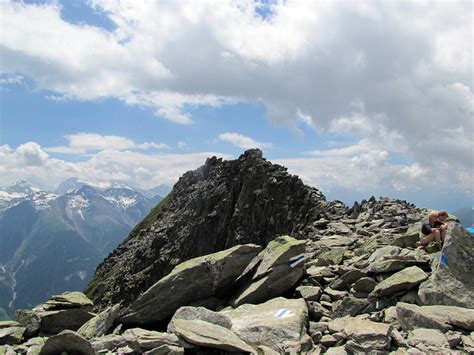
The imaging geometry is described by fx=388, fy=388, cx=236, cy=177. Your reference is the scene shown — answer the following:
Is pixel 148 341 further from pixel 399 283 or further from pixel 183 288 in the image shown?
pixel 399 283

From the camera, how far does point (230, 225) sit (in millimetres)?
121938

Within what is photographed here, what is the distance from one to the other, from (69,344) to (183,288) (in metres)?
7.27

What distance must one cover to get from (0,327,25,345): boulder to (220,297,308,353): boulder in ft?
33.2

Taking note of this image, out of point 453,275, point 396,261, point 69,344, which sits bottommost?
point 69,344

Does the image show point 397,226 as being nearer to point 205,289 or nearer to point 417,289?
point 417,289

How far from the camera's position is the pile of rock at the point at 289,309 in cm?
1388

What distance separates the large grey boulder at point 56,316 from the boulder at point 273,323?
1016 cm

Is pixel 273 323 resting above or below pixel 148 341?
above

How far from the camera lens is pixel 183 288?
21125 millimetres

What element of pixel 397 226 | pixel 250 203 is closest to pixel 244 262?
pixel 397 226

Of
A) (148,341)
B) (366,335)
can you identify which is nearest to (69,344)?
(148,341)

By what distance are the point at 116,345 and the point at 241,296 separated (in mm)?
6782

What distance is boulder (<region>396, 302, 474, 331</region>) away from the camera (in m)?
13.9

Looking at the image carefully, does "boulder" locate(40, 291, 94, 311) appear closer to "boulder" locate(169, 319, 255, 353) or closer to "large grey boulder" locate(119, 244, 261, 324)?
"large grey boulder" locate(119, 244, 261, 324)
